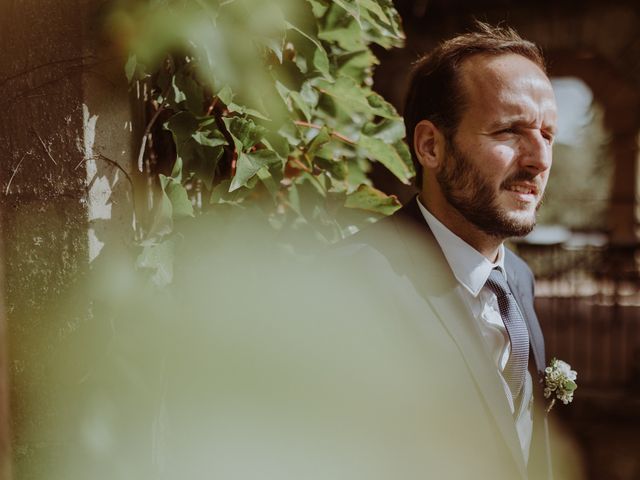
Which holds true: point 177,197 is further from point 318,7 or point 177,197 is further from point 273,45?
point 318,7

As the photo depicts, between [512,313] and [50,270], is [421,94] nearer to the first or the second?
[512,313]

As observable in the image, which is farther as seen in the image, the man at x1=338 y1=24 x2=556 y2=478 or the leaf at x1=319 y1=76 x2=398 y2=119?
the leaf at x1=319 y1=76 x2=398 y2=119

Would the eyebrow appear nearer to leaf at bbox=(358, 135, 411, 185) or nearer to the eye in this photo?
the eye

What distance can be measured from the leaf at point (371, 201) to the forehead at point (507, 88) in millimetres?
→ 297

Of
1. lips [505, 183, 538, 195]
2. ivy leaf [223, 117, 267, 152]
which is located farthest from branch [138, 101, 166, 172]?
lips [505, 183, 538, 195]

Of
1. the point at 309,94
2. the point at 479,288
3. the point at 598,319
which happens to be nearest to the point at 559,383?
the point at 479,288

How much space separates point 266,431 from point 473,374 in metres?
0.44

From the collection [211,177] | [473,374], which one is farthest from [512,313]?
[211,177]

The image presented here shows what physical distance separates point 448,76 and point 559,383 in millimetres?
824

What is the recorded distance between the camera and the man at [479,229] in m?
1.36

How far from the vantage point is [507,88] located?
1.47 metres

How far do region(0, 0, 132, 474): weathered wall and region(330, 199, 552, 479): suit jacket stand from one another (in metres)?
0.55

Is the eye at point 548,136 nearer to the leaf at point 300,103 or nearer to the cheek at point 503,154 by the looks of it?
the cheek at point 503,154

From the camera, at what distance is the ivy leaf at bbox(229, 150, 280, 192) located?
1.24 m
